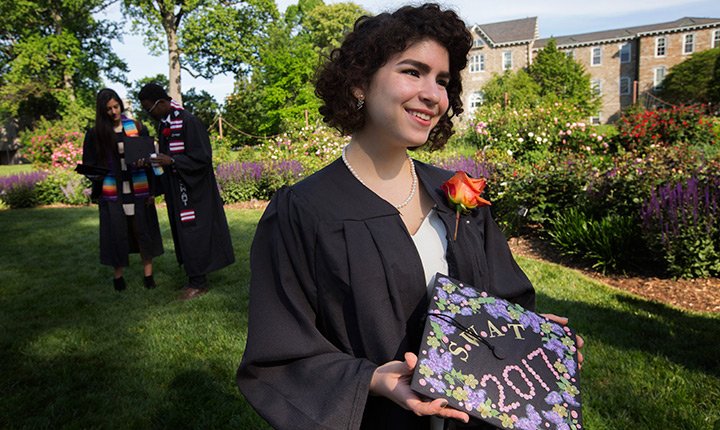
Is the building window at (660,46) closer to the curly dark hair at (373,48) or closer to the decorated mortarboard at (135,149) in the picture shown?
the decorated mortarboard at (135,149)

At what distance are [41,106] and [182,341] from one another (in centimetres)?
3931

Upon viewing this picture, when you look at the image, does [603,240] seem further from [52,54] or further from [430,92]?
[52,54]

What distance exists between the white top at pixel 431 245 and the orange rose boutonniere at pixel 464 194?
2.2 inches

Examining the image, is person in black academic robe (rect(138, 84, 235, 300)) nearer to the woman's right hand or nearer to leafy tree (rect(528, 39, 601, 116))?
the woman's right hand

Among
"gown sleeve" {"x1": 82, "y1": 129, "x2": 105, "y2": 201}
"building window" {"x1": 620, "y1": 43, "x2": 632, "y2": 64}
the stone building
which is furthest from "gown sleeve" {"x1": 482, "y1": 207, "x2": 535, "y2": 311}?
"building window" {"x1": 620, "y1": 43, "x2": 632, "y2": 64}

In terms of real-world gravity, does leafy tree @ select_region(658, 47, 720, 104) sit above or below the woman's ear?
above

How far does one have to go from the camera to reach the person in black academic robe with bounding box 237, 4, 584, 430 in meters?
1.33

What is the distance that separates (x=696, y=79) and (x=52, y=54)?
47.6 metres

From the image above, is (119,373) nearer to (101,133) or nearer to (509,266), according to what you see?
(101,133)

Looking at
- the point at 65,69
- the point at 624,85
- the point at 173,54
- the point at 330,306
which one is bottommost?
the point at 330,306

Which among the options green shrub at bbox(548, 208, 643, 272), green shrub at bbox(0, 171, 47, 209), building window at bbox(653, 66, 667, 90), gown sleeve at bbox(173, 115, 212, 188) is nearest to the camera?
gown sleeve at bbox(173, 115, 212, 188)

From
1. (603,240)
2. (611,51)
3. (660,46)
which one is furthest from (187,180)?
(611,51)

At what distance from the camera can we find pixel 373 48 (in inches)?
61.1

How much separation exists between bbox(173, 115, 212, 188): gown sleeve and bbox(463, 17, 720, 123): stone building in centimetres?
4249
